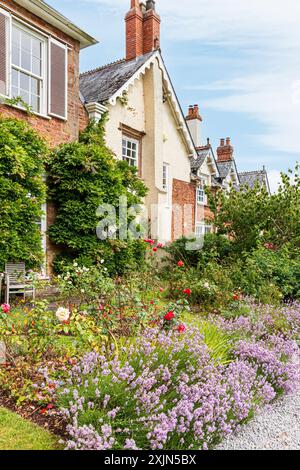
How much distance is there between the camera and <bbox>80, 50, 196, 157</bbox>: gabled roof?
47.6 ft

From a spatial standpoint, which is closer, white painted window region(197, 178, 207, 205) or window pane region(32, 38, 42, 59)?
window pane region(32, 38, 42, 59)

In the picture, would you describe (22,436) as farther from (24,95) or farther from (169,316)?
(24,95)

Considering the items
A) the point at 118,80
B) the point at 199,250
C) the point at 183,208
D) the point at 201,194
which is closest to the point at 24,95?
the point at 118,80

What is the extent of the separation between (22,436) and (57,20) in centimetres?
1102

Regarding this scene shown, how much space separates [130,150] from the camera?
52.3ft

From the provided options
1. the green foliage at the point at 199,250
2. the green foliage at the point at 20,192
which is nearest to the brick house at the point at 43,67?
the green foliage at the point at 20,192

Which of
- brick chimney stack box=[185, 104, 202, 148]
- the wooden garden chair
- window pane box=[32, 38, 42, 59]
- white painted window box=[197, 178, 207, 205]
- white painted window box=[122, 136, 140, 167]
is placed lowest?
the wooden garden chair

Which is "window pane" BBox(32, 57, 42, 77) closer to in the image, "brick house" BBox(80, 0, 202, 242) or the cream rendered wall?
"brick house" BBox(80, 0, 202, 242)

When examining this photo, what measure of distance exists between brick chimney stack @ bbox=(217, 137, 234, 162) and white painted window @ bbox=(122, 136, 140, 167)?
1369cm

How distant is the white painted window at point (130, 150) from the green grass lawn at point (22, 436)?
42.5ft

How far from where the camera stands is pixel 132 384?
3.18 meters

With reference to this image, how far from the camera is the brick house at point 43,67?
9.77 meters

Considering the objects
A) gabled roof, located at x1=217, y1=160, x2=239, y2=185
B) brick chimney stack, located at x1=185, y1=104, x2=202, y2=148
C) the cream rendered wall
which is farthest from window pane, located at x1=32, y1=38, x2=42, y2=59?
gabled roof, located at x1=217, y1=160, x2=239, y2=185

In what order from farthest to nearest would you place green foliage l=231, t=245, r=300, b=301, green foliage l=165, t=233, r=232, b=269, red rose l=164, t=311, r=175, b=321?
green foliage l=165, t=233, r=232, b=269 < green foliage l=231, t=245, r=300, b=301 < red rose l=164, t=311, r=175, b=321
